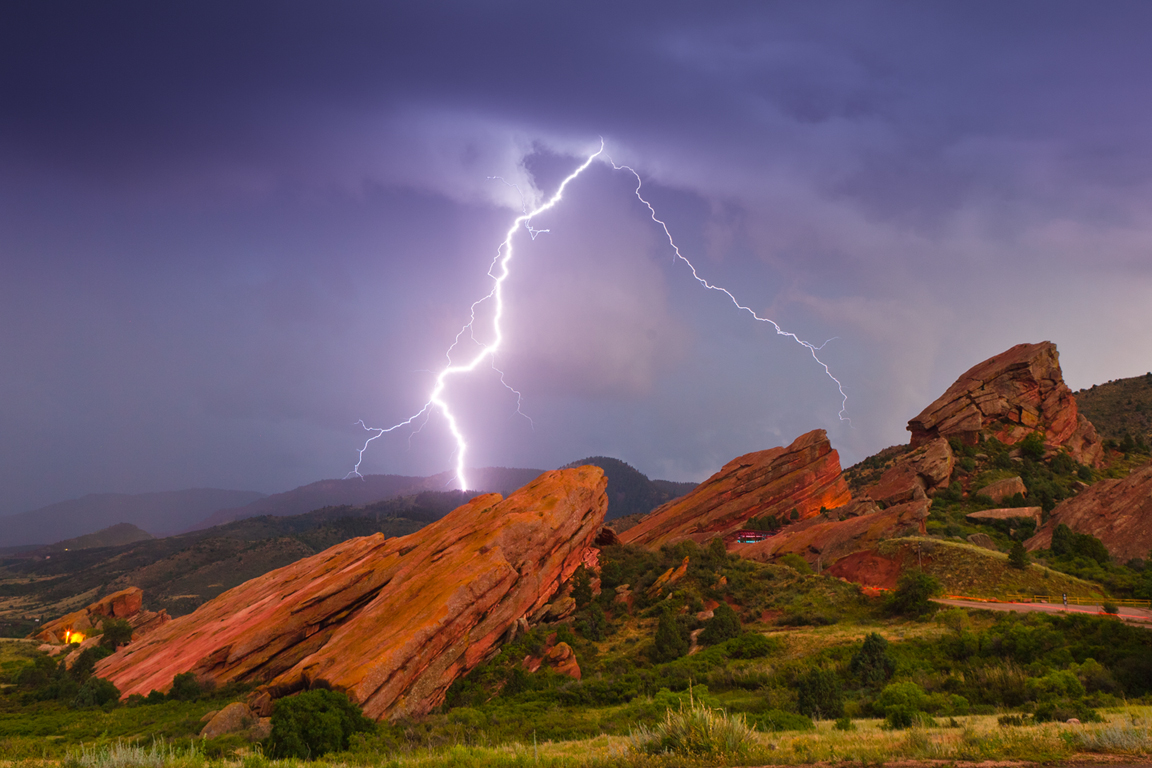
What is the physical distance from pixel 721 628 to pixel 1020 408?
62995mm

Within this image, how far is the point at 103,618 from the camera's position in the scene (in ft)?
195

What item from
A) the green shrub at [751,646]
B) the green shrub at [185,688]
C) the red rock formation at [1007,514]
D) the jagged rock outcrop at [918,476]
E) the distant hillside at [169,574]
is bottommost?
the distant hillside at [169,574]

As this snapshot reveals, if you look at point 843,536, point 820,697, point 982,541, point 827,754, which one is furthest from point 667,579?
point 827,754

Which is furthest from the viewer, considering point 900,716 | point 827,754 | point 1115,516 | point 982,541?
point 982,541

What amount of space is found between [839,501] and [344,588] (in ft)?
186

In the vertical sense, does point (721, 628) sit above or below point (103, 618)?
above

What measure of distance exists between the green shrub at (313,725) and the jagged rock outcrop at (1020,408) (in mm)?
76084

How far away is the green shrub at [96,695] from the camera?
2972 centimetres

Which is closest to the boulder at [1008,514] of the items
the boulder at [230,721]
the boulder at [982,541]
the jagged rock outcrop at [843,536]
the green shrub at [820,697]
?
the boulder at [982,541]

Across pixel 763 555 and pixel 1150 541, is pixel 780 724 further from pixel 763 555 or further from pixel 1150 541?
pixel 1150 541

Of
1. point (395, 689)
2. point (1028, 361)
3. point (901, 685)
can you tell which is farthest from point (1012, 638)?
point (1028, 361)

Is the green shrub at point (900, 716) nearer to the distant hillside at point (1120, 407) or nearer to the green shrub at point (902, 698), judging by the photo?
the green shrub at point (902, 698)

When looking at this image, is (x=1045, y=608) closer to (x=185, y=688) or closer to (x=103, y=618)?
(x=185, y=688)

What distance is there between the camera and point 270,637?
3188 cm
